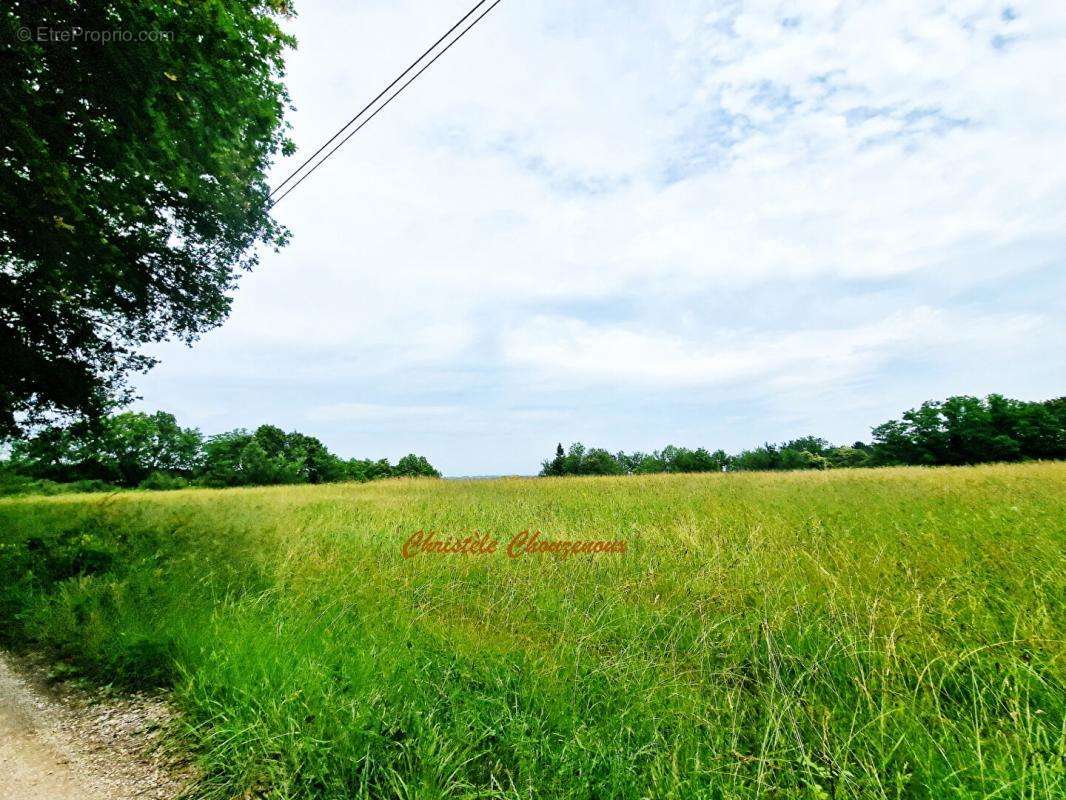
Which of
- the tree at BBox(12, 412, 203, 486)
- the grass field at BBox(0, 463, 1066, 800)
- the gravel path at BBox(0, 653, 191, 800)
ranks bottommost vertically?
the gravel path at BBox(0, 653, 191, 800)

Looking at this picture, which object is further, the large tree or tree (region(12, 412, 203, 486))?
tree (region(12, 412, 203, 486))

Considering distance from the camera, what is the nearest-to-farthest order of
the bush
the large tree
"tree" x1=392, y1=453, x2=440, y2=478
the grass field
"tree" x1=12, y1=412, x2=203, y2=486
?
the grass field
the large tree
"tree" x1=12, y1=412, x2=203, y2=486
the bush
"tree" x1=392, y1=453, x2=440, y2=478

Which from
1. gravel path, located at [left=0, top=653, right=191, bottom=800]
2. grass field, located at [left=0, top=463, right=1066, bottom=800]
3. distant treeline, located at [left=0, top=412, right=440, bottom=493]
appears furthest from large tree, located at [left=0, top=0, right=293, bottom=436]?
distant treeline, located at [left=0, top=412, right=440, bottom=493]

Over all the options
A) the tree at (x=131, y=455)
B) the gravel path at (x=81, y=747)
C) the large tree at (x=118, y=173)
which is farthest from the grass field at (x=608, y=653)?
the tree at (x=131, y=455)

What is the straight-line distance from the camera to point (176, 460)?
39.4 meters

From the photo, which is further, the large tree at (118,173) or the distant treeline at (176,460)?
the distant treeline at (176,460)

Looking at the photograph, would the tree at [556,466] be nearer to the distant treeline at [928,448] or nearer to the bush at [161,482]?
the distant treeline at [928,448]

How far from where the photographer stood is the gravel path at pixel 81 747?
2305 millimetres

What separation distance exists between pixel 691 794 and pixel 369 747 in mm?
1559

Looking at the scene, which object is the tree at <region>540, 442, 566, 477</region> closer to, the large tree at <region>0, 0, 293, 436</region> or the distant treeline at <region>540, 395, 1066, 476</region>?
the distant treeline at <region>540, 395, 1066, 476</region>

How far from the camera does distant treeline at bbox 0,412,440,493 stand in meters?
31.7

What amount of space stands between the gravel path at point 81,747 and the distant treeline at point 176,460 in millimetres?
31131

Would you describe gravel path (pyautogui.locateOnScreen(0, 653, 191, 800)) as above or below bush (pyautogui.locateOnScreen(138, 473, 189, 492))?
below

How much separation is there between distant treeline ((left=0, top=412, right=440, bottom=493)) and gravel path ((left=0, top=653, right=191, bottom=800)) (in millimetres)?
31131
